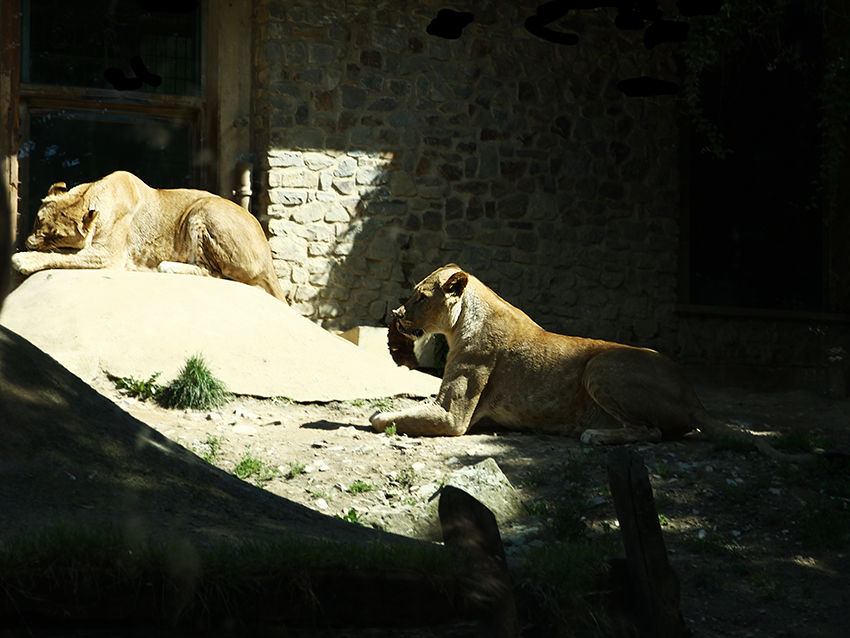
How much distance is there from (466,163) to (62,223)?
4576mm

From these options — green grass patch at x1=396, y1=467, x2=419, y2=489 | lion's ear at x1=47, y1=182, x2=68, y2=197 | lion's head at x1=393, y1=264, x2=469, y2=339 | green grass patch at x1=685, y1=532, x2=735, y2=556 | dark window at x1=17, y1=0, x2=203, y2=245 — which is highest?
dark window at x1=17, y1=0, x2=203, y2=245

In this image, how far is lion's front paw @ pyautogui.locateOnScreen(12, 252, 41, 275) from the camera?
847 cm

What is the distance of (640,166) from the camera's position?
11078mm

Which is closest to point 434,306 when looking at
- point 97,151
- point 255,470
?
point 255,470

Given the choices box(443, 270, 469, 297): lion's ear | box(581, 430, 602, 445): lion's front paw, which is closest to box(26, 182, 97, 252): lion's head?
box(443, 270, 469, 297): lion's ear

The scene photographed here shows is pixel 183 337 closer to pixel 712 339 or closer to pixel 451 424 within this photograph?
pixel 451 424

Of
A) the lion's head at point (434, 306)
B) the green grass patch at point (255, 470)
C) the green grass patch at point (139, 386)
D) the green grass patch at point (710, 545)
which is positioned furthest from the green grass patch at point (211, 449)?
the green grass patch at point (710, 545)

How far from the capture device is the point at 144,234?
8.95 m

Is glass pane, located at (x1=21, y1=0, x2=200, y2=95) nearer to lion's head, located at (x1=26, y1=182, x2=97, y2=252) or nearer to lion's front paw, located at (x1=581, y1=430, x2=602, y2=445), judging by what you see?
lion's head, located at (x1=26, y1=182, x2=97, y2=252)

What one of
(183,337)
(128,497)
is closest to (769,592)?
(128,497)

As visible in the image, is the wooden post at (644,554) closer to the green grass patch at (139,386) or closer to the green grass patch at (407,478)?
the green grass patch at (407,478)

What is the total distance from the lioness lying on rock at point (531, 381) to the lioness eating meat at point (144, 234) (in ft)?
9.66

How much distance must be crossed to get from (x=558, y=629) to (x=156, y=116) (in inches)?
330

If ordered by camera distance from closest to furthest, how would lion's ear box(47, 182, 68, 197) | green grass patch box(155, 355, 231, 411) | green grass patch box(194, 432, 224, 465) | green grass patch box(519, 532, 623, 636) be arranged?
1. green grass patch box(519, 532, 623, 636)
2. green grass patch box(194, 432, 224, 465)
3. green grass patch box(155, 355, 231, 411)
4. lion's ear box(47, 182, 68, 197)
